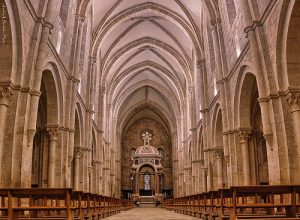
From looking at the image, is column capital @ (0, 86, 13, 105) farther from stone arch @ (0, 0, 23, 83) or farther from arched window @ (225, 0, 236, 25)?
arched window @ (225, 0, 236, 25)

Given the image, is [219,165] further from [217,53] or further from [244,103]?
[217,53]

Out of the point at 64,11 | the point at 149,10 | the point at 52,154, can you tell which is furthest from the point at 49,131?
the point at 149,10

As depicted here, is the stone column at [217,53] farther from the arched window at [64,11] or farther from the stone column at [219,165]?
the arched window at [64,11]

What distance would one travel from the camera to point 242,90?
1855cm

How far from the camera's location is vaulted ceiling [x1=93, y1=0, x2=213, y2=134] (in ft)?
95.2

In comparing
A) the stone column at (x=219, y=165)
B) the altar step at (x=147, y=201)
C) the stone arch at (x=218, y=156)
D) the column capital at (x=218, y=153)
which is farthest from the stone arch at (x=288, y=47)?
the altar step at (x=147, y=201)

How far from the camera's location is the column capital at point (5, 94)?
12.3 meters

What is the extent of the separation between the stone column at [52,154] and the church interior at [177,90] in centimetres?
7

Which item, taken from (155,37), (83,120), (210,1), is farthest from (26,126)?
(155,37)

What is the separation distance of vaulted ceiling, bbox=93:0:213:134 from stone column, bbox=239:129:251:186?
37.3 feet

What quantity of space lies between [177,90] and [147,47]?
667 cm

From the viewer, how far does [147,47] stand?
38375 mm

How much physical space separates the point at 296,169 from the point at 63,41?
1388 cm

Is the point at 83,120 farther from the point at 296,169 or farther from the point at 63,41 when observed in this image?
the point at 296,169
